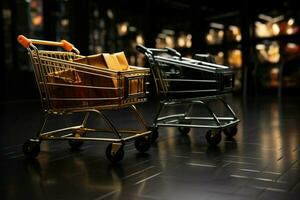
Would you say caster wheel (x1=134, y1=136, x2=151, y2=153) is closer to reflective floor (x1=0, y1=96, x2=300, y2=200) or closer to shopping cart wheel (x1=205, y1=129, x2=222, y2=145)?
reflective floor (x1=0, y1=96, x2=300, y2=200)

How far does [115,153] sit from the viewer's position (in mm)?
3189

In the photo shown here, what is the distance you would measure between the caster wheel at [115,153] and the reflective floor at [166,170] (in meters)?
0.05

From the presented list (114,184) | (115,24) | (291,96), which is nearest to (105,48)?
(115,24)

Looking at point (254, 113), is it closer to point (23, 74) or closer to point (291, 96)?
point (291, 96)

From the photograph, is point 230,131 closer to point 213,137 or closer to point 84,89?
point 213,137

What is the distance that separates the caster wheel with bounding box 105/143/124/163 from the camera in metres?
3.19

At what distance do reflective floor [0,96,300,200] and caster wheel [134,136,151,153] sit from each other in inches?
2.3

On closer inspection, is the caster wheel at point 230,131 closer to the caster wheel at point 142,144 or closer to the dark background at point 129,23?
the caster wheel at point 142,144

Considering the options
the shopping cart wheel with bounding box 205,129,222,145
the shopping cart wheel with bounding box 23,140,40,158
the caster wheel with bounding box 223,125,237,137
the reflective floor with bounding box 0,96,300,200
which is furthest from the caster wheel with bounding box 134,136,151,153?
the caster wheel with bounding box 223,125,237,137

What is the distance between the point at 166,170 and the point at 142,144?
0.72 m

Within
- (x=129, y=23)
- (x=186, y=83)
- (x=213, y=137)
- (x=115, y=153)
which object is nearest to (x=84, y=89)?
(x=115, y=153)

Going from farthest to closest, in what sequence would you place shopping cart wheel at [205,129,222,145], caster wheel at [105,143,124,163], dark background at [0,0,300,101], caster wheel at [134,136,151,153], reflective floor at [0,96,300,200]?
1. dark background at [0,0,300,101]
2. shopping cart wheel at [205,129,222,145]
3. caster wheel at [134,136,151,153]
4. caster wheel at [105,143,124,163]
5. reflective floor at [0,96,300,200]

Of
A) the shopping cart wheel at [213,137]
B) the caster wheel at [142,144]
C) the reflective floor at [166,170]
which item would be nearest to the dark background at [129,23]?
the reflective floor at [166,170]

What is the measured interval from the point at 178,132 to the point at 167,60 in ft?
3.51
